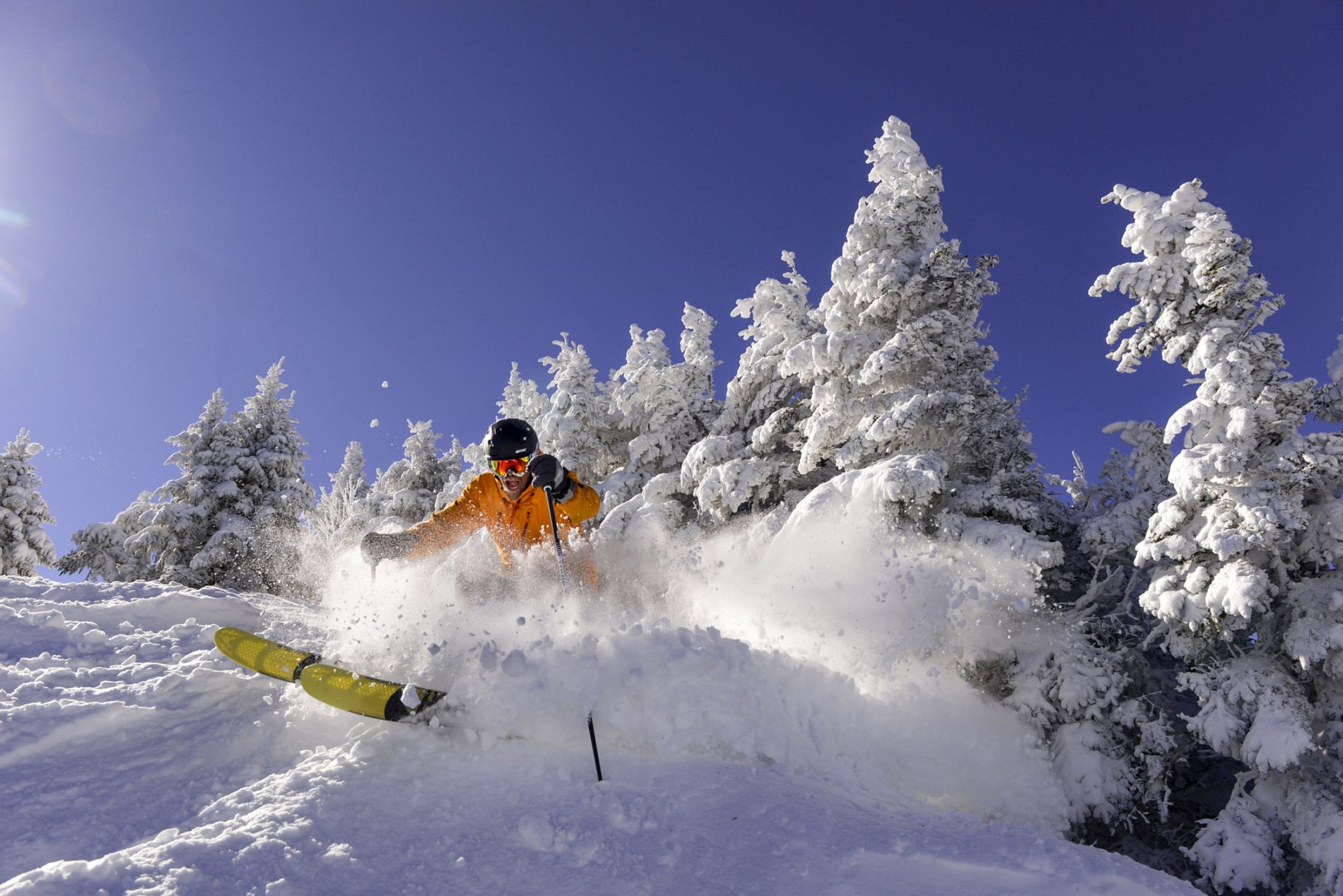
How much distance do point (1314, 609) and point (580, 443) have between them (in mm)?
15947

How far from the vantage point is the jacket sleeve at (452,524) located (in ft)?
23.0

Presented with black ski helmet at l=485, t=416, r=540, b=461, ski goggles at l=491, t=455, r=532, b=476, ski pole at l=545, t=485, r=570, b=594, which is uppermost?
black ski helmet at l=485, t=416, r=540, b=461

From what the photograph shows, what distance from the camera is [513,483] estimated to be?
23.6ft

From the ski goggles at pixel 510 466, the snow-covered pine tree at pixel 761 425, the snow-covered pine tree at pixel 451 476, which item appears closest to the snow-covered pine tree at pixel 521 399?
the snow-covered pine tree at pixel 451 476

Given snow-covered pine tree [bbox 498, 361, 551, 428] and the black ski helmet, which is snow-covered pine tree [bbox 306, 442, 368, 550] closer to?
snow-covered pine tree [bbox 498, 361, 551, 428]

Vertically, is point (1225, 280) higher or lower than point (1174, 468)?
higher

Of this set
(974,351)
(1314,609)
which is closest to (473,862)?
(1314,609)

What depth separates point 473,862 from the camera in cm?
288

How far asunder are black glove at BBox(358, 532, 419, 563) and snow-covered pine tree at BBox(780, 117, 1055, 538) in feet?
22.8

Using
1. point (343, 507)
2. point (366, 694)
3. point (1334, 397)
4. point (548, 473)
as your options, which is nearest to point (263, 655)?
point (366, 694)

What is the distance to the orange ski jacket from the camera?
23.3ft

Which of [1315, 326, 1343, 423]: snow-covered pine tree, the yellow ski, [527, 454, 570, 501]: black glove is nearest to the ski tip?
the yellow ski

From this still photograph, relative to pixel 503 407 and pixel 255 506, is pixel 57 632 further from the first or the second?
pixel 503 407

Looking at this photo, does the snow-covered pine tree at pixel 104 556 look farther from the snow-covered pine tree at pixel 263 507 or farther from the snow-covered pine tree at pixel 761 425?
the snow-covered pine tree at pixel 761 425
